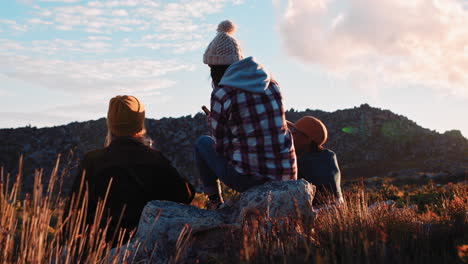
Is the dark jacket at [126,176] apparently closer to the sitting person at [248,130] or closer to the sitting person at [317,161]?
the sitting person at [248,130]

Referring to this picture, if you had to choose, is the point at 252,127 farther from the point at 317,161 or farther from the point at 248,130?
the point at 317,161

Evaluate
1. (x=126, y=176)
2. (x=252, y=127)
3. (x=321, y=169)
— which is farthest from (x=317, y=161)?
(x=126, y=176)

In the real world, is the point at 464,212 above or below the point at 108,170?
below

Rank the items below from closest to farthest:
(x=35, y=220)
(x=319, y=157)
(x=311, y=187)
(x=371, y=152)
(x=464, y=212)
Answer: (x=35, y=220) → (x=311, y=187) → (x=464, y=212) → (x=319, y=157) → (x=371, y=152)

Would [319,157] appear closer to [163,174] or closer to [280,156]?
[280,156]

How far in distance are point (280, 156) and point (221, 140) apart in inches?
20.6

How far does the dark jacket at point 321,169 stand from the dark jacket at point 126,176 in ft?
5.68

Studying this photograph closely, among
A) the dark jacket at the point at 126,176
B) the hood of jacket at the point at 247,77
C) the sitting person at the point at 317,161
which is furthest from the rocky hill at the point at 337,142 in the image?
→ the hood of jacket at the point at 247,77

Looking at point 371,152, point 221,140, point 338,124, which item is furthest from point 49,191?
point 338,124

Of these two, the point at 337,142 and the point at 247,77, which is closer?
the point at 247,77

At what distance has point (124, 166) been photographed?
379 centimetres

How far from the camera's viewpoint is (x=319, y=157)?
5.17 m

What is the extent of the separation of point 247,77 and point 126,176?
4.22ft

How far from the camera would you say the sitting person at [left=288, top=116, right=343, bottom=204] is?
5.17 metres
